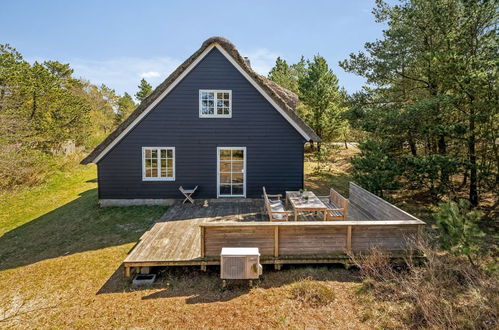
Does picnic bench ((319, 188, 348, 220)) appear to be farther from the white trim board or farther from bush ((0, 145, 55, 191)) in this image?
bush ((0, 145, 55, 191))

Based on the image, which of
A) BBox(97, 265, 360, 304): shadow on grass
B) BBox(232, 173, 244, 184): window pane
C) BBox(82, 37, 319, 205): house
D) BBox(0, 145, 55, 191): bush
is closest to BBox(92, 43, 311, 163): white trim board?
BBox(82, 37, 319, 205): house

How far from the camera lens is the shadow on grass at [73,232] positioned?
7.08 meters

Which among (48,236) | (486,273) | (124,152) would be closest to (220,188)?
(124,152)

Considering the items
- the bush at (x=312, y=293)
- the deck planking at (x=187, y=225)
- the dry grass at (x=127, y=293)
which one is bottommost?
the dry grass at (x=127, y=293)

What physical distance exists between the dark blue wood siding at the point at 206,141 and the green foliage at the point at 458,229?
598 cm

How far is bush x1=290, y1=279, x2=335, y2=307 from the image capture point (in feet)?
15.3

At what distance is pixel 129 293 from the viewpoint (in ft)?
16.5

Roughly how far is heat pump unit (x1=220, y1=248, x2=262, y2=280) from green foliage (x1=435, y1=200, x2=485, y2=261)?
3.66 meters

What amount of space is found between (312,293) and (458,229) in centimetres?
296

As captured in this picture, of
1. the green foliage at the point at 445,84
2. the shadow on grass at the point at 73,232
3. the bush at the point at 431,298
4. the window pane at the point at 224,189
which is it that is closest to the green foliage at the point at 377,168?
the green foliage at the point at 445,84

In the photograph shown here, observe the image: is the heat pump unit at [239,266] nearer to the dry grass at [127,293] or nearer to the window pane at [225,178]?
the dry grass at [127,293]

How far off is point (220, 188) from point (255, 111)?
141 inches

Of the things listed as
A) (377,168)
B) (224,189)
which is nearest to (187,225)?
(224,189)

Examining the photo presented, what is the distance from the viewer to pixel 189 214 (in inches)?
346
